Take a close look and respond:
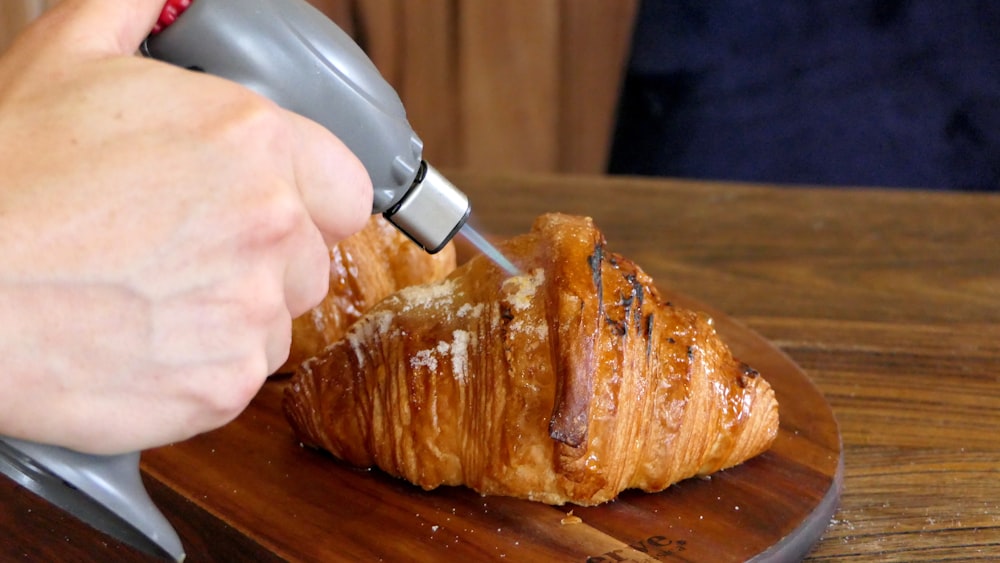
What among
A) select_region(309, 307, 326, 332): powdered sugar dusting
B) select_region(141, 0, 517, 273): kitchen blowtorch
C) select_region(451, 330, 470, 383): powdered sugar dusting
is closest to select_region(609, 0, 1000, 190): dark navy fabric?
select_region(309, 307, 326, 332): powdered sugar dusting

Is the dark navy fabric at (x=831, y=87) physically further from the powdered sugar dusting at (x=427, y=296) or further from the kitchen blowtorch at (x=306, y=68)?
the kitchen blowtorch at (x=306, y=68)

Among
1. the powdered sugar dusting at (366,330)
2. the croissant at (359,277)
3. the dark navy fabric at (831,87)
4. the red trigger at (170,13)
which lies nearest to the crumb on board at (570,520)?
the powdered sugar dusting at (366,330)

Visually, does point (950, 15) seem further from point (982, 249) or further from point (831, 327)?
point (831, 327)

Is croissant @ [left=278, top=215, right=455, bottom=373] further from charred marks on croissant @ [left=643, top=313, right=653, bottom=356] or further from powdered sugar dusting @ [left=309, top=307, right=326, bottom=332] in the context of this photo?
charred marks on croissant @ [left=643, top=313, right=653, bottom=356]

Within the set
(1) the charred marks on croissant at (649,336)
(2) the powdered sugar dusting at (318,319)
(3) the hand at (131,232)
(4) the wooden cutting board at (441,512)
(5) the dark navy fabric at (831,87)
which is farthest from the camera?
(5) the dark navy fabric at (831,87)

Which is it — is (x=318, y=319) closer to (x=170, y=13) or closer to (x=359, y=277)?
(x=359, y=277)

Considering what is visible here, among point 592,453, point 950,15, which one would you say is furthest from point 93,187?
point 950,15
